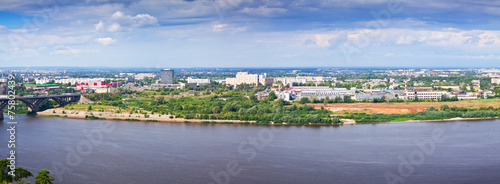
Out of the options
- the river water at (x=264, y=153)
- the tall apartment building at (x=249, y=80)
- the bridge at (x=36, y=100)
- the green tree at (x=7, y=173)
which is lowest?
the river water at (x=264, y=153)

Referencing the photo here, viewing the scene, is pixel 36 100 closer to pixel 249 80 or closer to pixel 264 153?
pixel 264 153

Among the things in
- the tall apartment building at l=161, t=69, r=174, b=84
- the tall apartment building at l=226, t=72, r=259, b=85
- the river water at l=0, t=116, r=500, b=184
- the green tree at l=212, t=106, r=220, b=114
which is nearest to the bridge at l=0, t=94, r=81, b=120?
the river water at l=0, t=116, r=500, b=184

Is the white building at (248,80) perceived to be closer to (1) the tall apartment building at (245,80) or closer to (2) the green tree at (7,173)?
(1) the tall apartment building at (245,80)

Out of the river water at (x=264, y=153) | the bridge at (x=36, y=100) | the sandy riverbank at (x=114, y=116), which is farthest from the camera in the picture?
the bridge at (x=36, y=100)

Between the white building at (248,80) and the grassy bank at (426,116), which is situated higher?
the white building at (248,80)

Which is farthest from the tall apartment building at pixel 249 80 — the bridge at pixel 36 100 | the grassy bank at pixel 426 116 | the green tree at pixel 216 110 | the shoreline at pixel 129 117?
the grassy bank at pixel 426 116

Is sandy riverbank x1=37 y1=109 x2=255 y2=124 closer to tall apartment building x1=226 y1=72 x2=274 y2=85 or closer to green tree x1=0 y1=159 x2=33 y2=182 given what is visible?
green tree x1=0 y1=159 x2=33 y2=182

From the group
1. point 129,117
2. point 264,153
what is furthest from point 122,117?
point 264,153

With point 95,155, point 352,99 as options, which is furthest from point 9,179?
point 352,99
